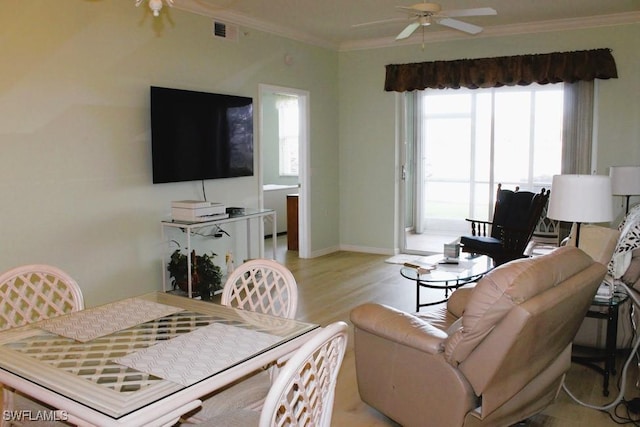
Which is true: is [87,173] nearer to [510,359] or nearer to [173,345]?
[173,345]

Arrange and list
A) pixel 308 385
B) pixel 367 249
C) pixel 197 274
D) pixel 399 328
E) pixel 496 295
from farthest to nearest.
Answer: pixel 367 249
pixel 197 274
pixel 399 328
pixel 496 295
pixel 308 385

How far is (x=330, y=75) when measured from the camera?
25.0ft

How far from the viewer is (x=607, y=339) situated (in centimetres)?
335

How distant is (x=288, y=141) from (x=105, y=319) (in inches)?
308

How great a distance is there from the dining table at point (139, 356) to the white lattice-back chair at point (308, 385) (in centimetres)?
23

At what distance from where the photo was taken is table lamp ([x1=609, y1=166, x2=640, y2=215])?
5.47 meters

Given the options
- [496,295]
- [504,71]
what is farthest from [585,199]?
[504,71]

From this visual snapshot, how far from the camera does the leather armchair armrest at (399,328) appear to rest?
257 cm

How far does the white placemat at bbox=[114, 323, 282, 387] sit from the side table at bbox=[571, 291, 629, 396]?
2203mm

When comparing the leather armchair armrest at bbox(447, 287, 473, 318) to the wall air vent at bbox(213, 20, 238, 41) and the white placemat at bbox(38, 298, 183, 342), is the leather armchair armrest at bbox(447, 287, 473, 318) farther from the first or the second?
the wall air vent at bbox(213, 20, 238, 41)

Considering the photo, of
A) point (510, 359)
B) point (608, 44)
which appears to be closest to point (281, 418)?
point (510, 359)

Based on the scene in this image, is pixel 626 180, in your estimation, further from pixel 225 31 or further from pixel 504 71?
pixel 225 31

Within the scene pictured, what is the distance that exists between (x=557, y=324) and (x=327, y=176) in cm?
538

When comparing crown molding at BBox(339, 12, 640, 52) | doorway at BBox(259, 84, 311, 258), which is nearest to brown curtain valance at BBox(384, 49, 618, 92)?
crown molding at BBox(339, 12, 640, 52)
